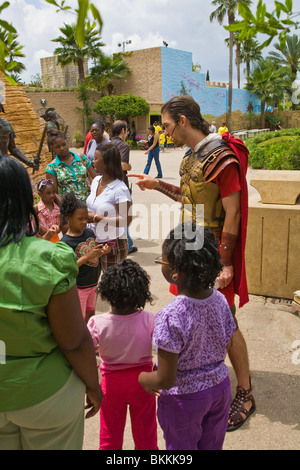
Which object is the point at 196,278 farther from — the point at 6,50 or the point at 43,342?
the point at 6,50

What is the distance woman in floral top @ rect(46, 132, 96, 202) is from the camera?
13.7 ft

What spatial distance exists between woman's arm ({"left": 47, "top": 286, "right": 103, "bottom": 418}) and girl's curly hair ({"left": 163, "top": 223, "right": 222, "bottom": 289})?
1.66 ft

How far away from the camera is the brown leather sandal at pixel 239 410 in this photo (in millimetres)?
2662

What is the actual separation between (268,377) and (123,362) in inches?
59.3

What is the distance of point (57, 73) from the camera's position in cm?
3788

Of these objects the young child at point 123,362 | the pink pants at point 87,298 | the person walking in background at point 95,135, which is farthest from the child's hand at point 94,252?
the person walking in background at point 95,135

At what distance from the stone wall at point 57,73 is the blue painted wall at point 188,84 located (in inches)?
393

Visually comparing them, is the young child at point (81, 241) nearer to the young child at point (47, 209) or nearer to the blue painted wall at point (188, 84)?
the young child at point (47, 209)

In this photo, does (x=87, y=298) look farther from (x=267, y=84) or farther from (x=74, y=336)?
(x=267, y=84)

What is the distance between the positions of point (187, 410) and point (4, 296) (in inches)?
38.5

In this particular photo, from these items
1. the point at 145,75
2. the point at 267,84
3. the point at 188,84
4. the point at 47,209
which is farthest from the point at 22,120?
the point at 267,84

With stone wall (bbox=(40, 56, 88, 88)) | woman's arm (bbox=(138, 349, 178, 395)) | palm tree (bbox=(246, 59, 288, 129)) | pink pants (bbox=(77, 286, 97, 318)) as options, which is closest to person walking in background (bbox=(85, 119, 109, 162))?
pink pants (bbox=(77, 286, 97, 318))
